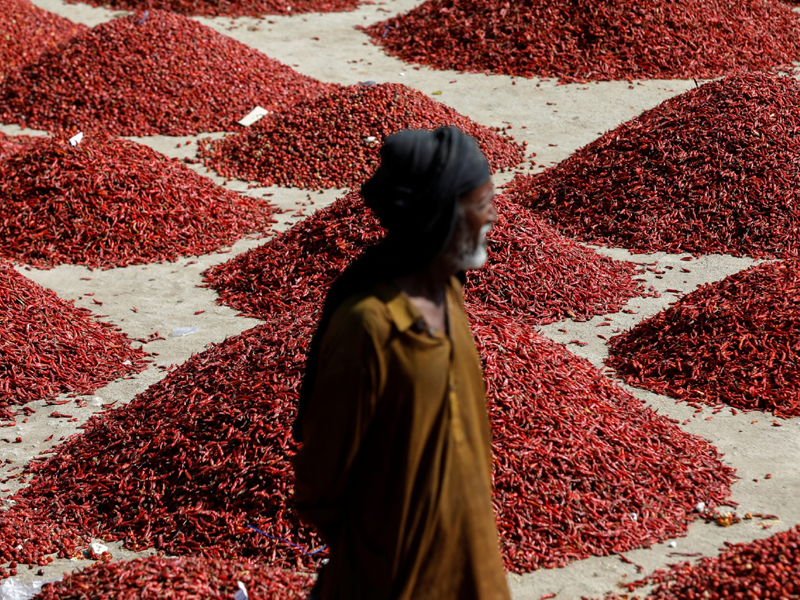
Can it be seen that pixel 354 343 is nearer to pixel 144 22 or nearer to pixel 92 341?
pixel 92 341

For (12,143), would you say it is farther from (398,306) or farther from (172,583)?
(398,306)

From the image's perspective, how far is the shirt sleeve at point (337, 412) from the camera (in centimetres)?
246

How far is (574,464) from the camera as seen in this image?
5188mm

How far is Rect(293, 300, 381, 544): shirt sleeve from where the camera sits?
2459 mm

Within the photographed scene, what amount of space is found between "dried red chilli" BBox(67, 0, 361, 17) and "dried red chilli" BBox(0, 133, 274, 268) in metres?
7.34

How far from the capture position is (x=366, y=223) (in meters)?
8.10

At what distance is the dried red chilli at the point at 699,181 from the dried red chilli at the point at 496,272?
2.71ft

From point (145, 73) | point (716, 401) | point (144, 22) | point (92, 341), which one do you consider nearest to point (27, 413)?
point (92, 341)

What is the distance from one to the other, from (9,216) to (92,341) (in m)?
2.67

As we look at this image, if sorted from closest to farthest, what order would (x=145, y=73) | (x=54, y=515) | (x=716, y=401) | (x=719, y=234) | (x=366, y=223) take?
(x=54, y=515) → (x=716, y=401) → (x=366, y=223) → (x=719, y=234) → (x=145, y=73)

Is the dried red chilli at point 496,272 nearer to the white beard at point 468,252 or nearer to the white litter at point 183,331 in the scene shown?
the white litter at point 183,331

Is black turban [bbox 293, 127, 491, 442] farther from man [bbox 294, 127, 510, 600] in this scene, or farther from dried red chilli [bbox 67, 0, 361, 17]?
dried red chilli [bbox 67, 0, 361, 17]

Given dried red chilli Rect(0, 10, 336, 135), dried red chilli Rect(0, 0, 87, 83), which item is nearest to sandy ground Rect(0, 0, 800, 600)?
dried red chilli Rect(0, 10, 336, 135)

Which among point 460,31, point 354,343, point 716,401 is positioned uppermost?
point 354,343
